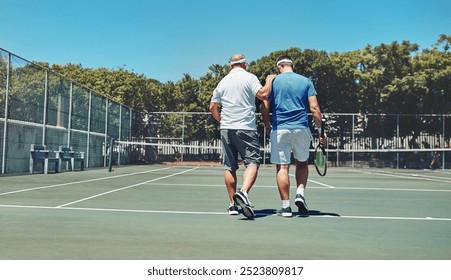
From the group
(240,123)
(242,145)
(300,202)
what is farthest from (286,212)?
(240,123)

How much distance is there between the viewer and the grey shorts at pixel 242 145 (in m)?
6.46

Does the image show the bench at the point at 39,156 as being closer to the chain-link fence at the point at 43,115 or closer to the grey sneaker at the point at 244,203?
the chain-link fence at the point at 43,115

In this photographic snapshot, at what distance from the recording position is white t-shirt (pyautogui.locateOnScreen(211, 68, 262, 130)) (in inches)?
256

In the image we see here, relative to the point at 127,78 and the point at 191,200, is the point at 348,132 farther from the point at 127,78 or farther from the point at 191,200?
the point at 191,200

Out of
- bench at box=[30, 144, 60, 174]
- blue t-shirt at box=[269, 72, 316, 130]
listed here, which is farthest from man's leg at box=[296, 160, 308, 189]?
bench at box=[30, 144, 60, 174]

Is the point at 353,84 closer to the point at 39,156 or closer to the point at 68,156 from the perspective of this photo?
the point at 68,156

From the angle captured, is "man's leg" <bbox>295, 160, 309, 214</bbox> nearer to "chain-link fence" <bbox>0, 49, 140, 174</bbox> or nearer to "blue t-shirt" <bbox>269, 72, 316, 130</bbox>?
"blue t-shirt" <bbox>269, 72, 316, 130</bbox>

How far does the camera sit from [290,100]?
6.47 meters

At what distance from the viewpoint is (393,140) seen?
3591 cm

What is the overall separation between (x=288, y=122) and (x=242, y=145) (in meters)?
0.57

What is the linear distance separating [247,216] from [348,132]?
101 ft
